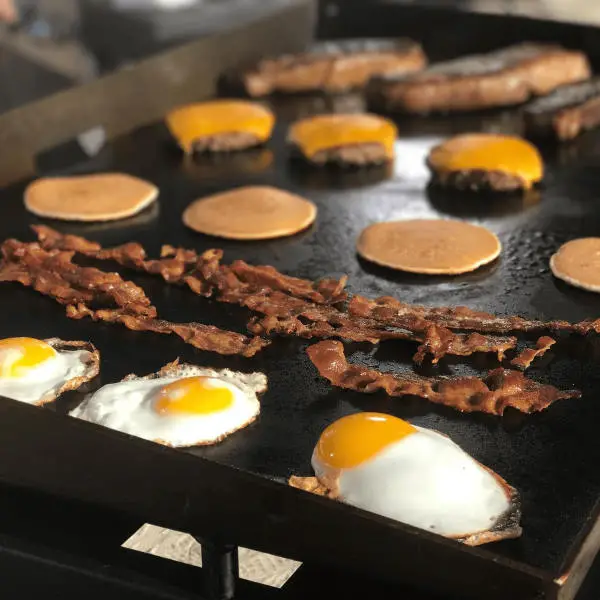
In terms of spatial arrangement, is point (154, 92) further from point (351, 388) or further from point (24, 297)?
point (351, 388)

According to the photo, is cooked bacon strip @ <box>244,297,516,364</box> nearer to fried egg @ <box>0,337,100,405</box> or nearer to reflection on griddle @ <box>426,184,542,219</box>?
fried egg @ <box>0,337,100,405</box>

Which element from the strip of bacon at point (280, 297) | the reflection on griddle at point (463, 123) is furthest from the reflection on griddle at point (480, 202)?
the strip of bacon at point (280, 297)

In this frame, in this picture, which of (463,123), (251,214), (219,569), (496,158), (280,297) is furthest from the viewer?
(463,123)

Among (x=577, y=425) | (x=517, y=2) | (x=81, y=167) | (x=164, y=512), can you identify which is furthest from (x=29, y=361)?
(x=517, y=2)

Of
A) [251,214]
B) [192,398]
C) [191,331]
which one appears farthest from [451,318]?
[251,214]

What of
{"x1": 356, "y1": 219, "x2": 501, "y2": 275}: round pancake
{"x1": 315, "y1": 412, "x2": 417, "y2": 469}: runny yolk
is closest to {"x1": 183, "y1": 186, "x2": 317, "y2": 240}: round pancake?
{"x1": 356, "y1": 219, "x2": 501, "y2": 275}: round pancake

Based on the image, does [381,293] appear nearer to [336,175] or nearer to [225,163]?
[336,175]

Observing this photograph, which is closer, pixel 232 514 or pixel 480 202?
pixel 232 514
